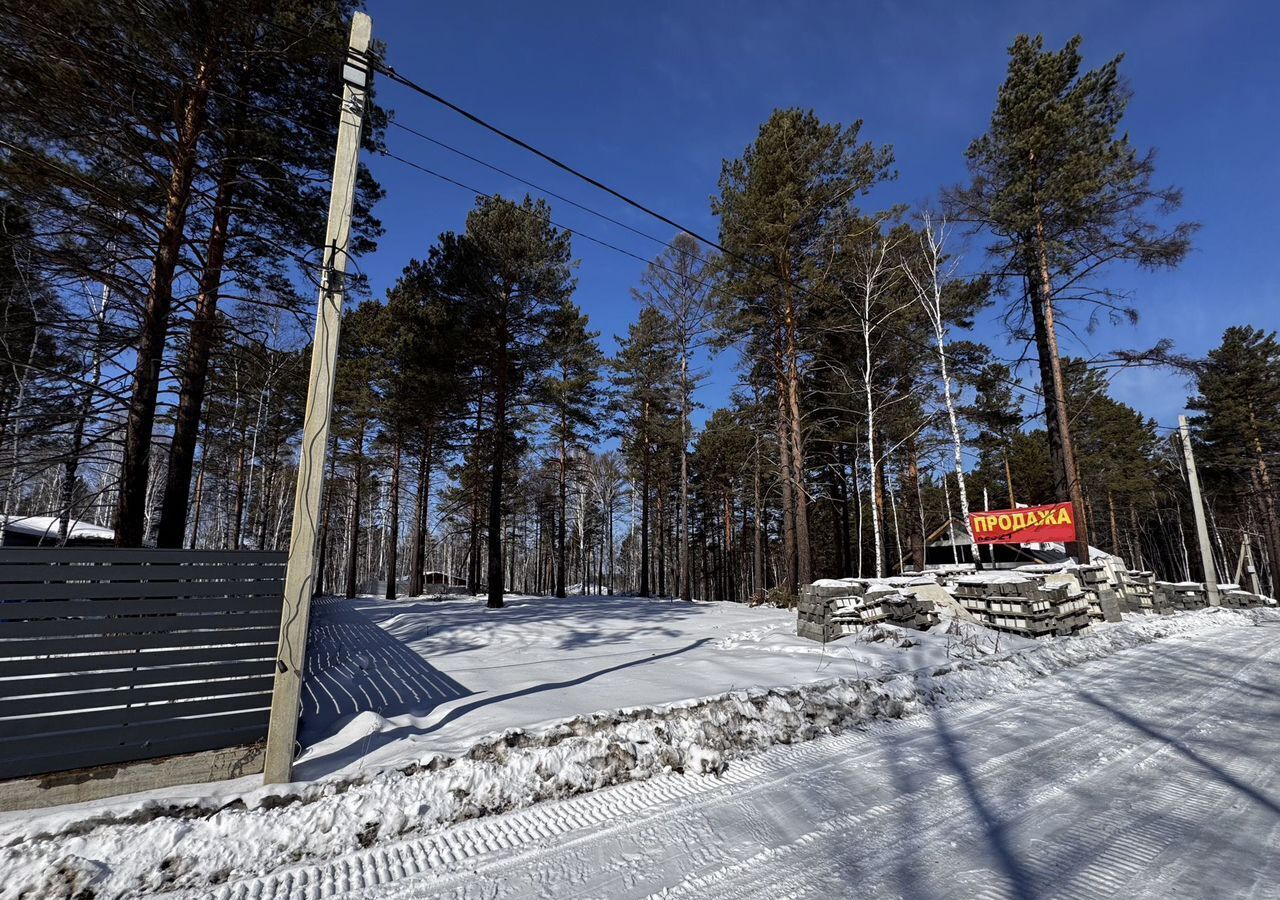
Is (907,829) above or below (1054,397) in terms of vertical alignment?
below

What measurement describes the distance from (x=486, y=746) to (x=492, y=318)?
14173mm

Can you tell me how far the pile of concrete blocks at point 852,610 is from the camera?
8133 millimetres

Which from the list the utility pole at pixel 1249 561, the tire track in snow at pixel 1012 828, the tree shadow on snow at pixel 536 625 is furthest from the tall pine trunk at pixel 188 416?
the utility pole at pixel 1249 561

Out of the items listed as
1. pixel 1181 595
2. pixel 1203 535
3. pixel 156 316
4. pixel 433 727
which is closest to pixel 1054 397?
pixel 1181 595

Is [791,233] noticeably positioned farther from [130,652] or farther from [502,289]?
[130,652]

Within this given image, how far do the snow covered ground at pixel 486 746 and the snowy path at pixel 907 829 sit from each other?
0.15 feet

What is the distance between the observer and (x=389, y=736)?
380 centimetres

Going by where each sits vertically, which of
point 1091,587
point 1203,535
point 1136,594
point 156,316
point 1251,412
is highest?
point 1251,412

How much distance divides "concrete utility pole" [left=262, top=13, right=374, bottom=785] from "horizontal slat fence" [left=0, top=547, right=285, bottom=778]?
0.21 metres

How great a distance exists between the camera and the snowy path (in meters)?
2.34

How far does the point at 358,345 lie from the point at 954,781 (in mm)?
22702

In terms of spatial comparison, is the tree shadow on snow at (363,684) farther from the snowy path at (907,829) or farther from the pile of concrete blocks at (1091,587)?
the pile of concrete blocks at (1091,587)

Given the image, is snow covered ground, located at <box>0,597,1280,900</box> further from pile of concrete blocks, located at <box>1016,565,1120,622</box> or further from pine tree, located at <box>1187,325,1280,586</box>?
pine tree, located at <box>1187,325,1280,586</box>

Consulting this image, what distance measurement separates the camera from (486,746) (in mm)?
3465
